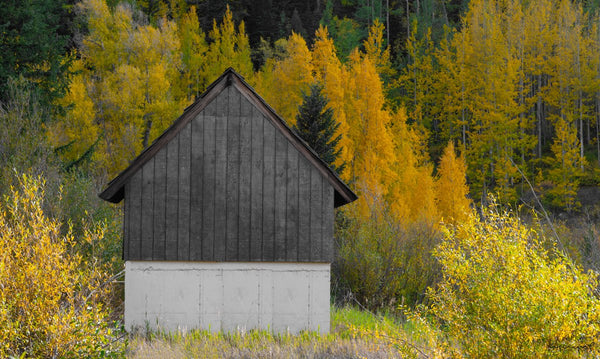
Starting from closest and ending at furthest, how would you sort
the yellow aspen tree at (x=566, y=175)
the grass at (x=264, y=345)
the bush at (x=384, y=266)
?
the grass at (x=264, y=345) < the bush at (x=384, y=266) < the yellow aspen tree at (x=566, y=175)

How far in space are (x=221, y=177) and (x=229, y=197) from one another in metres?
0.50

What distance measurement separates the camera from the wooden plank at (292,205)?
44.8 ft

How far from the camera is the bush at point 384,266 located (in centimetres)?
1962

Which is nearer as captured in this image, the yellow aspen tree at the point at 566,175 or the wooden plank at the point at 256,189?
the wooden plank at the point at 256,189

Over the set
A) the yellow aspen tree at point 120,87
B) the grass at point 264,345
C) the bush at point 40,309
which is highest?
the yellow aspen tree at point 120,87

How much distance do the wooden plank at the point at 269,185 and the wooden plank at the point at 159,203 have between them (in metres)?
2.29

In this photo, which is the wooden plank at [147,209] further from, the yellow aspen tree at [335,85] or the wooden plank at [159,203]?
the yellow aspen tree at [335,85]

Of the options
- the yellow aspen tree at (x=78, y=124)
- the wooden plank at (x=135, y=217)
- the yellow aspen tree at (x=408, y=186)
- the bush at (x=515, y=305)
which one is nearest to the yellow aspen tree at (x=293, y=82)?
the yellow aspen tree at (x=408, y=186)

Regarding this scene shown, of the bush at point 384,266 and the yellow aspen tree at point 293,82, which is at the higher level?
the yellow aspen tree at point 293,82

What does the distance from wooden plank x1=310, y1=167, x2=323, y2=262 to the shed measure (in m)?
0.02

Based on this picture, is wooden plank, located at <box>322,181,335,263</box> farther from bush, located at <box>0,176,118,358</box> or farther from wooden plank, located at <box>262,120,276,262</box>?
bush, located at <box>0,176,118,358</box>

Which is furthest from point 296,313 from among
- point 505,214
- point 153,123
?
point 153,123

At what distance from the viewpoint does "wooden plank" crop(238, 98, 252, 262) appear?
13.6 metres

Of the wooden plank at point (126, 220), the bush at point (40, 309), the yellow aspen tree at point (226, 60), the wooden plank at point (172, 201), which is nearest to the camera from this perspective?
the bush at point (40, 309)
